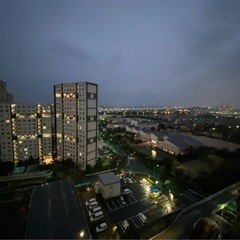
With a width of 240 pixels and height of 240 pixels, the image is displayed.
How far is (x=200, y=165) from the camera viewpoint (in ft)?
41.8

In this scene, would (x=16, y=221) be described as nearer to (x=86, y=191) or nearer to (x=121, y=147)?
(x=86, y=191)

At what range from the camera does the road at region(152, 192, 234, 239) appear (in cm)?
589

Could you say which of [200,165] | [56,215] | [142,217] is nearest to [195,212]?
[142,217]

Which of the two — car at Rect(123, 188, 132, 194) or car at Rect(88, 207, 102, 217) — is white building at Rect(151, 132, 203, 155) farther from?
car at Rect(88, 207, 102, 217)

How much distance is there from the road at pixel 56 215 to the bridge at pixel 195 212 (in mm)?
2671

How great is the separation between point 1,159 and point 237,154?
18.0 m

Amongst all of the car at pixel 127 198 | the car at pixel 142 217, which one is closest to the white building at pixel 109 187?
the car at pixel 127 198

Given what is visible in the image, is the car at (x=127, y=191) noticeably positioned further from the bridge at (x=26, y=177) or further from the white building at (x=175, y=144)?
the white building at (x=175, y=144)

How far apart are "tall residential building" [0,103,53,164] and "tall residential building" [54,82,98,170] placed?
892 mm

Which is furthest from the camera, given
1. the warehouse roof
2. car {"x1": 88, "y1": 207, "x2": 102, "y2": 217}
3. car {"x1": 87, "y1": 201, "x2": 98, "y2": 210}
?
the warehouse roof

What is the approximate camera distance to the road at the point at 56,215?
5243 mm

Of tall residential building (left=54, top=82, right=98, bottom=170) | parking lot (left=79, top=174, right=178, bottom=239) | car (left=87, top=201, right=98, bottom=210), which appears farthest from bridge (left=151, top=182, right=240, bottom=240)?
tall residential building (left=54, top=82, right=98, bottom=170)

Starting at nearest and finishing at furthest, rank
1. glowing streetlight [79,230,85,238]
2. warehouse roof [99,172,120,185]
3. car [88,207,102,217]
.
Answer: glowing streetlight [79,230,85,238] < car [88,207,102,217] < warehouse roof [99,172,120,185]

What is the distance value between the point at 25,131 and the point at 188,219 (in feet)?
38.8
